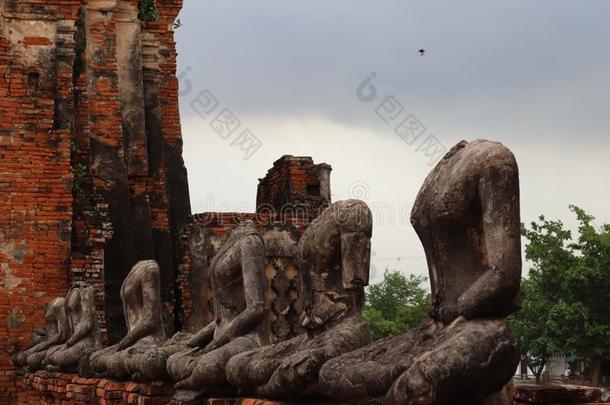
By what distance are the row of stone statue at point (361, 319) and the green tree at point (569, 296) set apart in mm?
20560

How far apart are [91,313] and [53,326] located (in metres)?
2.01

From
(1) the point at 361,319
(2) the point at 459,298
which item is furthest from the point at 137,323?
(2) the point at 459,298

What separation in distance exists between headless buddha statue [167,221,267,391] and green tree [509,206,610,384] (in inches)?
836

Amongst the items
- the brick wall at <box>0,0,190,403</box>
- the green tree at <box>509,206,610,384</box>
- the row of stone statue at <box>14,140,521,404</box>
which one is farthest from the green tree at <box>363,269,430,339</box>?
the row of stone statue at <box>14,140,521,404</box>

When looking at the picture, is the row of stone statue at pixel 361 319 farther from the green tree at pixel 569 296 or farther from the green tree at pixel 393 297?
the green tree at pixel 393 297

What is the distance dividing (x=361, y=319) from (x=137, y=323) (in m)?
4.43

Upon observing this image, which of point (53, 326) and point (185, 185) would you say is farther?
point (185, 185)

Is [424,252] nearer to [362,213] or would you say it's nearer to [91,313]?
[362,213]

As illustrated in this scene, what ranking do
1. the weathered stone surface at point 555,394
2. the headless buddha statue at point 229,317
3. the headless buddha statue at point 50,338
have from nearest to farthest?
the weathered stone surface at point 555,394 → the headless buddha statue at point 229,317 → the headless buddha statue at point 50,338

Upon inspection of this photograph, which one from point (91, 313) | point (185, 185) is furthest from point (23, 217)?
point (185, 185)

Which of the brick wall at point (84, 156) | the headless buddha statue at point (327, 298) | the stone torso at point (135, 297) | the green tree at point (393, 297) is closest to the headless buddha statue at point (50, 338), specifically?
the brick wall at point (84, 156)

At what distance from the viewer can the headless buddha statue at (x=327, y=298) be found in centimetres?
652

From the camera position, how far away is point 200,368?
302 inches

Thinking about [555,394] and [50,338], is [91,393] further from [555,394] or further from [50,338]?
[555,394]
